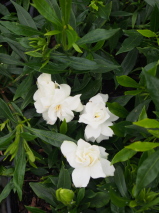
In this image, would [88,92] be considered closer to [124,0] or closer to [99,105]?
[99,105]

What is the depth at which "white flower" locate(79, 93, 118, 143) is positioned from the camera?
1007 mm

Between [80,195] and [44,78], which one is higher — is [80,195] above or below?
below

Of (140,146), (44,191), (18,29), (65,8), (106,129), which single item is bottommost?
(44,191)

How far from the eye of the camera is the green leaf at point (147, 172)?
0.85 metres

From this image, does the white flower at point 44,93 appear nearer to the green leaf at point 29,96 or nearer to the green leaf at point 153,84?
the green leaf at point 29,96

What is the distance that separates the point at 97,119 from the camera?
1.00 meters

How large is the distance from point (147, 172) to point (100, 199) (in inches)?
10.2

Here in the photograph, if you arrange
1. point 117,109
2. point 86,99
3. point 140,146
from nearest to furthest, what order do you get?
point 140,146 → point 117,109 → point 86,99

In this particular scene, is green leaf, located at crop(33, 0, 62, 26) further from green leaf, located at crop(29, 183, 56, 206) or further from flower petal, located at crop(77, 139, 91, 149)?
green leaf, located at crop(29, 183, 56, 206)

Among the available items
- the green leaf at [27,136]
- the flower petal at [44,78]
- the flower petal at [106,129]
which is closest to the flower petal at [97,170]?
the flower petal at [106,129]

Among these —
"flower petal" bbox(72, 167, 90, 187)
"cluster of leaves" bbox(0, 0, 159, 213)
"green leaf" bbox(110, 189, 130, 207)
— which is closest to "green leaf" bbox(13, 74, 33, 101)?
"cluster of leaves" bbox(0, 0, 159, 213)

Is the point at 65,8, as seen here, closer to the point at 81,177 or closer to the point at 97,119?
the point at 97,119

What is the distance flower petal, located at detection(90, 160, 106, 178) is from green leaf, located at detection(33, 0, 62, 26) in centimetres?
45

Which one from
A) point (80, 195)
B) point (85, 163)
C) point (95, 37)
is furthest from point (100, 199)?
point (95, 37)
